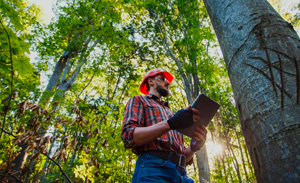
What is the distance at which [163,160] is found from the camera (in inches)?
57.1

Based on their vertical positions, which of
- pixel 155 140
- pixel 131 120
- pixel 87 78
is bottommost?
pixel 155 140

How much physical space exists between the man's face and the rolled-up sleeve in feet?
1.81

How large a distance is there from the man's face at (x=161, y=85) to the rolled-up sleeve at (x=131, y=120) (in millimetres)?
551

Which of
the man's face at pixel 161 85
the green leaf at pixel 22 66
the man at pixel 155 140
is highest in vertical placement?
the man's face at pixel 161 85

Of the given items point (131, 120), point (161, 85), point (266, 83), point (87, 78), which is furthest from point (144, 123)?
point (87, 78)

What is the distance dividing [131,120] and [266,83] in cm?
114

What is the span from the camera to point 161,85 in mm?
2402

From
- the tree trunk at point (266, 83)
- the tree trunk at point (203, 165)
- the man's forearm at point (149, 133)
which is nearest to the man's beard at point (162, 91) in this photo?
the man's forearm at point (149, 133)

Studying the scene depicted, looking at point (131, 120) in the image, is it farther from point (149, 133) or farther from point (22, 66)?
point (22, 66)

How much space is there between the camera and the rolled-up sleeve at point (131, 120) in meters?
1.45

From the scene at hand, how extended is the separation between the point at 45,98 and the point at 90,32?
4417mm

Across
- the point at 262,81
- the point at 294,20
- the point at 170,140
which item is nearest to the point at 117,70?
the point at 294,20

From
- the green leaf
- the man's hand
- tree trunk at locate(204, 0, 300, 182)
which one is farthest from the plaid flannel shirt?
the green leaf

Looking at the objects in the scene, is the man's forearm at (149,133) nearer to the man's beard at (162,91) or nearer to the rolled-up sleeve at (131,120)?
the rolled-up sleeve at (131,120)
